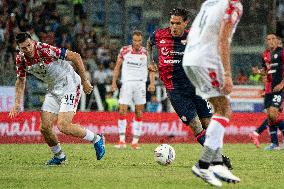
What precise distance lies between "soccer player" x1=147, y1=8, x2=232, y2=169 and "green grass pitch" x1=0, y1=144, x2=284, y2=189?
74 centimetres

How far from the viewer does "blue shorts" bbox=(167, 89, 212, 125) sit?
11.3 metres

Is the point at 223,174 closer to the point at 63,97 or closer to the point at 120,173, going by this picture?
the point at 120,173

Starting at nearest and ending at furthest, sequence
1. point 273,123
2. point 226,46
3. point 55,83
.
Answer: point 226,46 < point 55,83 < point 273,123

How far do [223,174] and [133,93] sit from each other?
9.91 meters

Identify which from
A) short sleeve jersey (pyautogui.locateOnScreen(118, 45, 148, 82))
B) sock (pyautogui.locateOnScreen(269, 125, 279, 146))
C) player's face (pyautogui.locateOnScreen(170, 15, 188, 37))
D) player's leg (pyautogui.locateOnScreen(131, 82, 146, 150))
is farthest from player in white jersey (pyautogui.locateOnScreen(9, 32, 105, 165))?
sock (pyautogui.locateOnScreen(269, 125, 279, 146))

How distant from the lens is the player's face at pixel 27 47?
10617mm

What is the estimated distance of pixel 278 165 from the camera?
1184cm

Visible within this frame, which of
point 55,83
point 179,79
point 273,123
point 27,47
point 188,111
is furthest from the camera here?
point 273,123

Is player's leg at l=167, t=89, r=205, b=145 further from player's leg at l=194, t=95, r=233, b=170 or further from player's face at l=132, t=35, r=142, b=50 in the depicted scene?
player's face at l=132, t=35, r=142, b=50

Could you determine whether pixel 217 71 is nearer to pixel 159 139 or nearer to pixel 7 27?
pixel 159 139

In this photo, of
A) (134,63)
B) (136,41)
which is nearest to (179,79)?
(136,41)

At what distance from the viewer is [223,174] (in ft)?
27.6

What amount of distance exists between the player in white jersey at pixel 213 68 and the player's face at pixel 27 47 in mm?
2977

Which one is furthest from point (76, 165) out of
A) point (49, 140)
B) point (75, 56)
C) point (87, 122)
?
point (87, 122)
